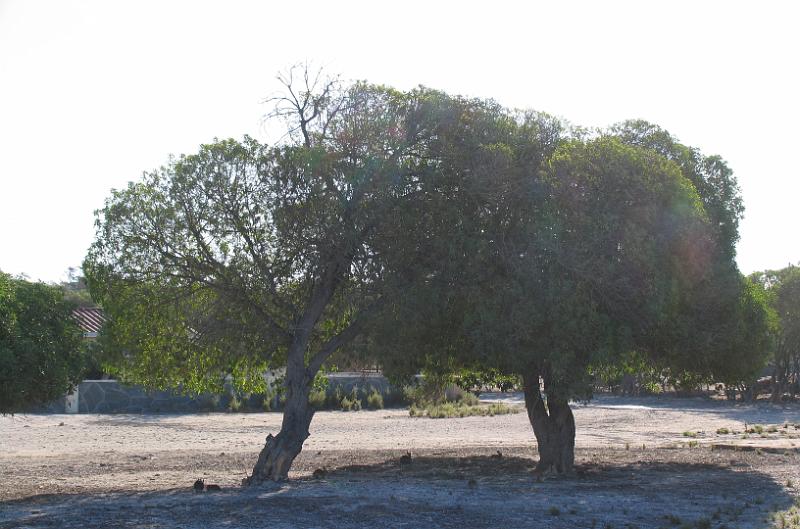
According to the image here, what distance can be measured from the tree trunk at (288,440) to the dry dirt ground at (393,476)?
1.07ft

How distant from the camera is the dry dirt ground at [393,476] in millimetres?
10992

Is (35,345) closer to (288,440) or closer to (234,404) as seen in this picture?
(288,440)

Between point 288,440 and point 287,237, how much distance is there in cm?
308

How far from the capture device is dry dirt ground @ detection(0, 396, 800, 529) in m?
11.0

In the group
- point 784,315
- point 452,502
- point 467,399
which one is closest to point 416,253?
point 452,502

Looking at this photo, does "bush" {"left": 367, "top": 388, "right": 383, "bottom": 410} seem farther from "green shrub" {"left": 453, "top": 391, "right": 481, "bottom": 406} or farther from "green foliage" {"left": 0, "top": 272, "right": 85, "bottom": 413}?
"green foliage" {"left": 0, "top": 272, "right": 85, "bottom": 413}

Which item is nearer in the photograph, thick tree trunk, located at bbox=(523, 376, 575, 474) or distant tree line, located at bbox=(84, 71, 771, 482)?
distant tree line, located at bbox=(84, 71, 771, 482)

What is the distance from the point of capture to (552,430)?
51.6 ft

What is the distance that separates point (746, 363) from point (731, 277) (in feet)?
5.60

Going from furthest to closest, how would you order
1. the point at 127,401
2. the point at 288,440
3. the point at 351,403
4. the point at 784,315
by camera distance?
the point at 784,315 → the point at 351,403 → the point at 127,401 → the point at 288,440

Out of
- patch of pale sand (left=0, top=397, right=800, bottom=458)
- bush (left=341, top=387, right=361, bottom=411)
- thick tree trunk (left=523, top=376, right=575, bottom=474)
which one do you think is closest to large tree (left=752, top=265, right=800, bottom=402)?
patch of pale sand (left=0, top=397, right=800, bottom=458)

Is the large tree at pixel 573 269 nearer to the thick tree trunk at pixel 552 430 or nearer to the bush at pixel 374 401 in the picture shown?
the thick tree trunk at pixel 552 430

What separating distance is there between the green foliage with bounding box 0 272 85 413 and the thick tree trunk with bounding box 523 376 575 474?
7.15m

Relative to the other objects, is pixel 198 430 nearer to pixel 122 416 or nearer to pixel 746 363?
pixel 122 416
